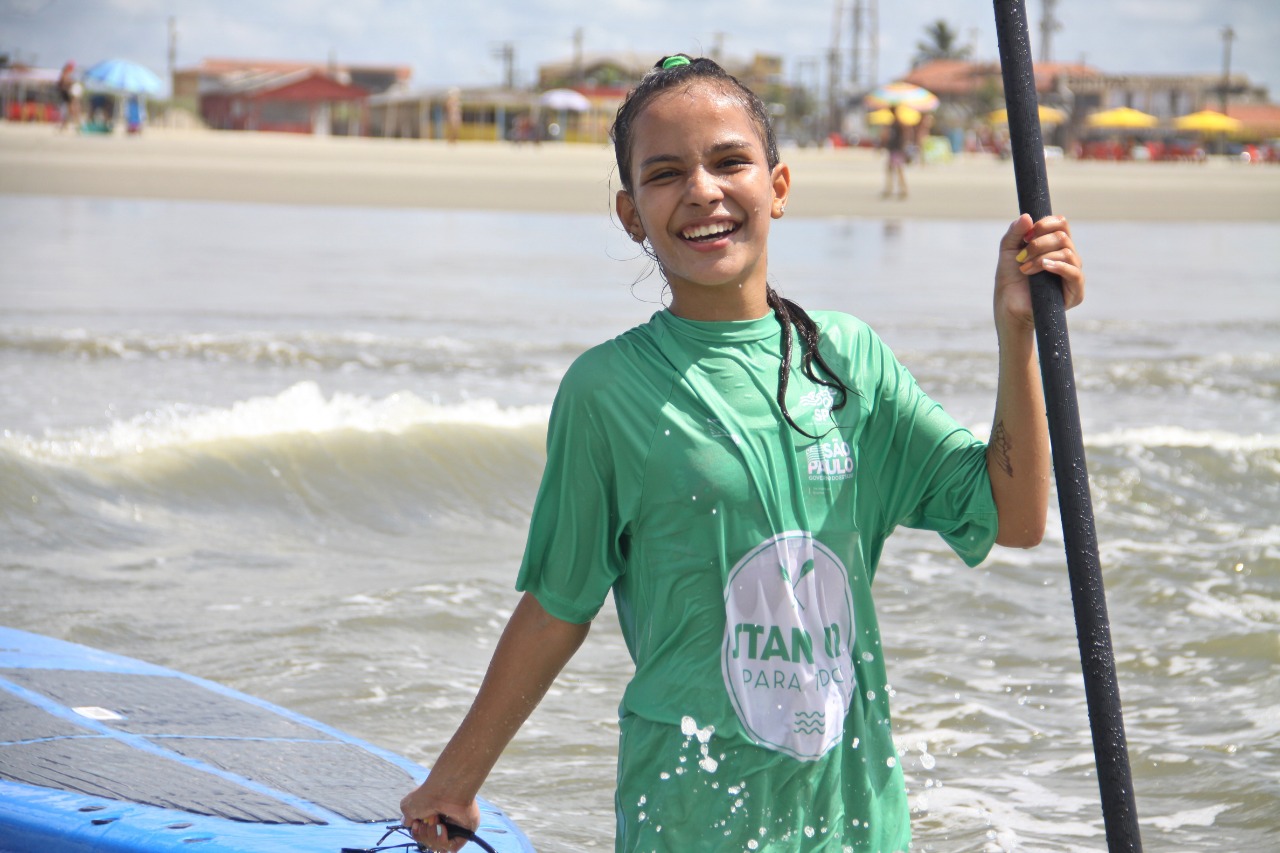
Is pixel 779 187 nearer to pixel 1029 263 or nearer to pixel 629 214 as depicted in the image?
pixel 629 214

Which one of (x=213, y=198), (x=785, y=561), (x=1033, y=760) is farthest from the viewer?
(x=213, y=198)

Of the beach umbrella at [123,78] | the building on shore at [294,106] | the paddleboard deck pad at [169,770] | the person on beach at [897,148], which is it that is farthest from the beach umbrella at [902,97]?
the building on shore at [294,106]

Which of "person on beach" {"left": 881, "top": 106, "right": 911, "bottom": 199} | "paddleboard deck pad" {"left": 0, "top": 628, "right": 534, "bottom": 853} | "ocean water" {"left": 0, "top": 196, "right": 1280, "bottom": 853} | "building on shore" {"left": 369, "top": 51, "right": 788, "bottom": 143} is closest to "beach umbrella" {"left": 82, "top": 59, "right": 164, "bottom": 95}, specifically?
"building on shore" {"left": 369, "top": 51, "right": 788, "bottom": 143}

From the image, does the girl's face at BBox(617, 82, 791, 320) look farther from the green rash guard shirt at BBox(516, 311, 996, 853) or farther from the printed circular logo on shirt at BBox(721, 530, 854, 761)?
the printed circular logo on shirt at BBox(721, 530, 854, 761)

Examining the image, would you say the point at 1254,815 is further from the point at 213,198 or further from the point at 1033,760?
the point at 213,198

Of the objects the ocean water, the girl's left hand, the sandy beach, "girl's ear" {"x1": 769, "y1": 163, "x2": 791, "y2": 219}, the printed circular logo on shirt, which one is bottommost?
the ocean water

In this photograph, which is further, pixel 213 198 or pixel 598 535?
pixel 213 198

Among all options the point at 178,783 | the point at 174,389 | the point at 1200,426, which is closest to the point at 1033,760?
the point at 178,783

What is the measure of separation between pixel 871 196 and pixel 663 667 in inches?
1181

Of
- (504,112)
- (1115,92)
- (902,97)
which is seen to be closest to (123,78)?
(902,97)

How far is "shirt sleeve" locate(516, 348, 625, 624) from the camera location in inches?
68.3

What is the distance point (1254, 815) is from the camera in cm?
365

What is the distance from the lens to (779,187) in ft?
6.45

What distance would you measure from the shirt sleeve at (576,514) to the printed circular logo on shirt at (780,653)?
6.4 inches
